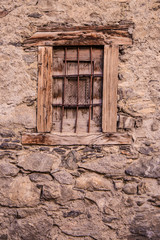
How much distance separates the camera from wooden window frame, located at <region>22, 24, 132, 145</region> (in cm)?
274

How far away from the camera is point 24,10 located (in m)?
2.85

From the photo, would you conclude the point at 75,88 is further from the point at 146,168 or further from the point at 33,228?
the point at 33,228

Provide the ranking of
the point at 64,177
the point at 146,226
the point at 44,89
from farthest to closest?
the point at 44,89
the point at 64,177
the point at 146,226

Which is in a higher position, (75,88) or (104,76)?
(104,76)

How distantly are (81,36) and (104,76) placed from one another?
55cm

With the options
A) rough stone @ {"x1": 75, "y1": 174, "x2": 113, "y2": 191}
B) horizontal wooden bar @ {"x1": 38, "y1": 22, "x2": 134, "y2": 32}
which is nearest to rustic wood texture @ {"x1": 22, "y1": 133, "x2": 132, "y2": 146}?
rough stone @ {"x1": 75, "y1": 174, "x2": 113, "y2": 191}

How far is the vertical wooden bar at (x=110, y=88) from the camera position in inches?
108

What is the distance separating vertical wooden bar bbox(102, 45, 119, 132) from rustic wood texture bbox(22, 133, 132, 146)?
0.33ft

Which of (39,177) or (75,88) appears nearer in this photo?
(39,177)

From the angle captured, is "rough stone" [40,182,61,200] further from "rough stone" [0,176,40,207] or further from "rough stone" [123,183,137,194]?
"rough stone" [123,183,137,194]

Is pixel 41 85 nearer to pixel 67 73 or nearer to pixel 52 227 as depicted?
pixel 67 73

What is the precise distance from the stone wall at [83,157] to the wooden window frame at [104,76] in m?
0.08

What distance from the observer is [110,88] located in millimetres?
2754

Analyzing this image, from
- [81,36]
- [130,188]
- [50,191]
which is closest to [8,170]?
[50,191]
